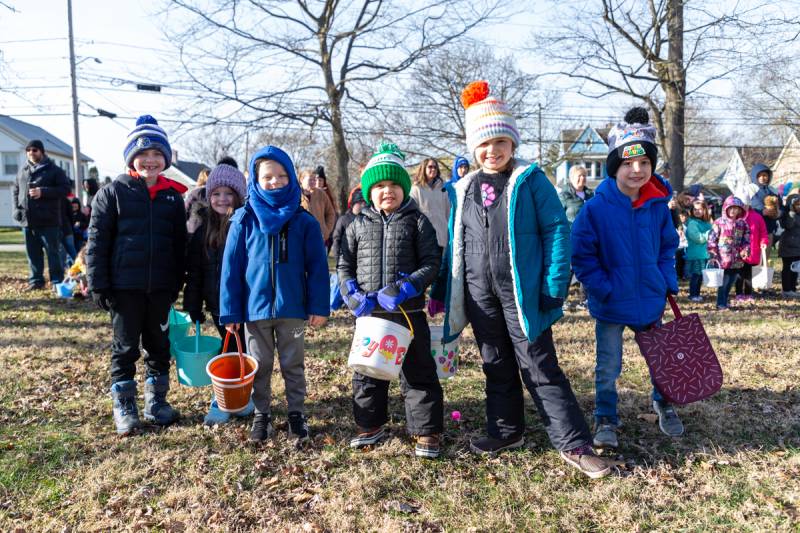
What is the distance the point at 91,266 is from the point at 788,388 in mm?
5344

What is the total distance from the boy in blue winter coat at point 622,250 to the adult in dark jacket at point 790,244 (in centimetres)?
741

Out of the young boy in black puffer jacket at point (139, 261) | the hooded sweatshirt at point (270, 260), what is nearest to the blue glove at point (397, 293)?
the hooded sweatshirt at point (270, 260)

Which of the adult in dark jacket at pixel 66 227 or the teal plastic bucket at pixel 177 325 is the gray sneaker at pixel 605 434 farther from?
the adult in dark jacket at pixel 66 227

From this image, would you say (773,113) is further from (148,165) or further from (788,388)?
(148,165)

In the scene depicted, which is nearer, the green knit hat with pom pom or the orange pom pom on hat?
the orange pom pom on hat

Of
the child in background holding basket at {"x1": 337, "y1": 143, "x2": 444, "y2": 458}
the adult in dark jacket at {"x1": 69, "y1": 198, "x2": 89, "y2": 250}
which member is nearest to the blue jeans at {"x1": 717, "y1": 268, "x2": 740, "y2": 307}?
the child in background holding basket at {"x1": 337, "y1": 143, "x2": 444, "y2": 458}

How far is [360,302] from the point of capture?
12.0 ft

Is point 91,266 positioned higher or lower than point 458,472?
higher

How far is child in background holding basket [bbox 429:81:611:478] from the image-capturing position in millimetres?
3350

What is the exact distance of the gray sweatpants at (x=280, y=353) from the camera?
388cm

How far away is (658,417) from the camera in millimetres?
4207

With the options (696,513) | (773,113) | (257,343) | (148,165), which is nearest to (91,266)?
(148,165)

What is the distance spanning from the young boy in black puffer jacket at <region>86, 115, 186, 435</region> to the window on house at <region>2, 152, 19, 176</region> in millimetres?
48843

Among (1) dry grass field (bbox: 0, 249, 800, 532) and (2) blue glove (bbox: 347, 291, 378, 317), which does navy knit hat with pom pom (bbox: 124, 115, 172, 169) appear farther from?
(1) dry grass field (bbox: 0, 249, 800, 532)
